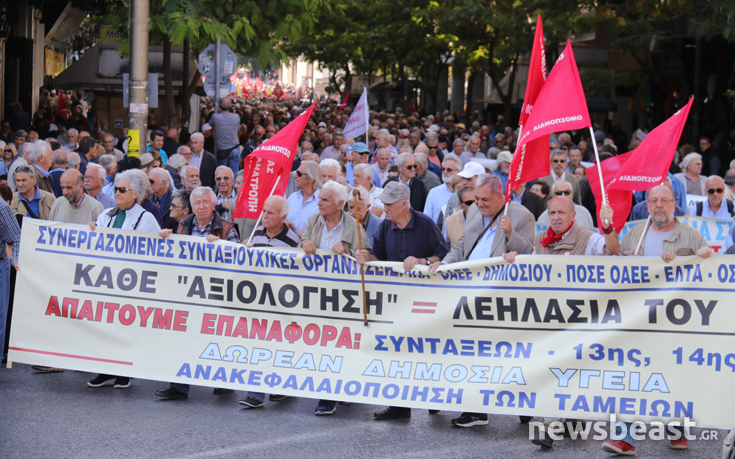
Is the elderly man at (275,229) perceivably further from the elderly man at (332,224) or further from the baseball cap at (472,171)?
the baseball cap at (472,171)

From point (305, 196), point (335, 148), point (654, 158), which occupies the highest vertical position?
point (654, 158)

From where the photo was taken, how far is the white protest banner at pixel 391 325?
6715mm

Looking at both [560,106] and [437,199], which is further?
[437,199]

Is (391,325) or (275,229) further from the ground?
(275,229)

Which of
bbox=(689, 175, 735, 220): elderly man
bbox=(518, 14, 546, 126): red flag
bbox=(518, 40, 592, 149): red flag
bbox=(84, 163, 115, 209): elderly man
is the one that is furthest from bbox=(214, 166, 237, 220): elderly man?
bbox=(689, 175, 735, 220): elderly man

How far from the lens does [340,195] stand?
7.83 m

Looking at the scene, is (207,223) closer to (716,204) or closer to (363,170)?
(363,170)

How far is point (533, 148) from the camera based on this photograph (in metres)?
7.57

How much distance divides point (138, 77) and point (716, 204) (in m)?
7.35

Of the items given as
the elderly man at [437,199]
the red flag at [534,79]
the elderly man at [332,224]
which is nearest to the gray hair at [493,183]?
the red flag at [534,79]

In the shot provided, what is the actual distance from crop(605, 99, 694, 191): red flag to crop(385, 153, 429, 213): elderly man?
168 inches

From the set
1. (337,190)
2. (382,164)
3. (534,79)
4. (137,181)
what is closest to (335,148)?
(382,164)

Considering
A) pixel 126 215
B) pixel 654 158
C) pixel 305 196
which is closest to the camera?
pixel 654 158

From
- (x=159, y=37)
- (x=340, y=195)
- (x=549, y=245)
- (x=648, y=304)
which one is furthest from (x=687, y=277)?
(x=159, y=37)
